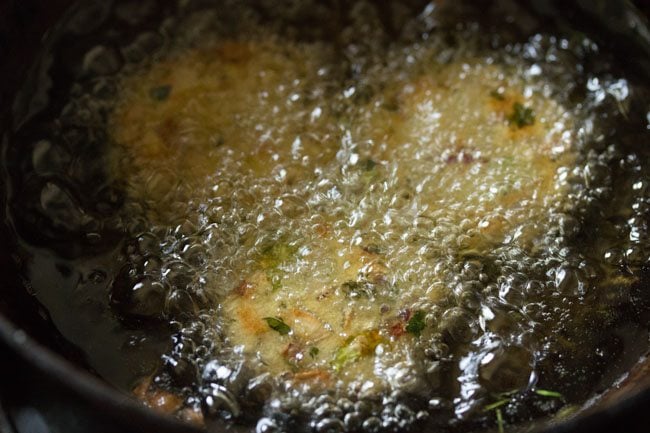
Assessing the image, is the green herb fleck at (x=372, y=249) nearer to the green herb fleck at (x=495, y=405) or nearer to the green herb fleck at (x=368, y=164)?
the green herb fleck at (x=368, y=164)

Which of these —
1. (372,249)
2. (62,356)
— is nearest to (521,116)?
(372,249)

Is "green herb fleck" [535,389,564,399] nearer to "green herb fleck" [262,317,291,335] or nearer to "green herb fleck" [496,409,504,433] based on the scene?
"green herb fleck" [496,409,504,433]

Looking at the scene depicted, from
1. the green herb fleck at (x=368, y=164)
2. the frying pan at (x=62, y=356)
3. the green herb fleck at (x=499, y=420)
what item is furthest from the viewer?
the green herb fleck at (x=368, y=164)

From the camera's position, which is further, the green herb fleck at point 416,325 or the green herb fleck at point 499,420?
the green herb fleck at point 416,325

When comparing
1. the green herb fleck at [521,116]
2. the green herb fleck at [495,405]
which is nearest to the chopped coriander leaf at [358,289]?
the green herb fleck at [495,405]

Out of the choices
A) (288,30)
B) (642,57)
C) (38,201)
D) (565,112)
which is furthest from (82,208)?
(642,57)

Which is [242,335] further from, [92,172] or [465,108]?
[465,108]
